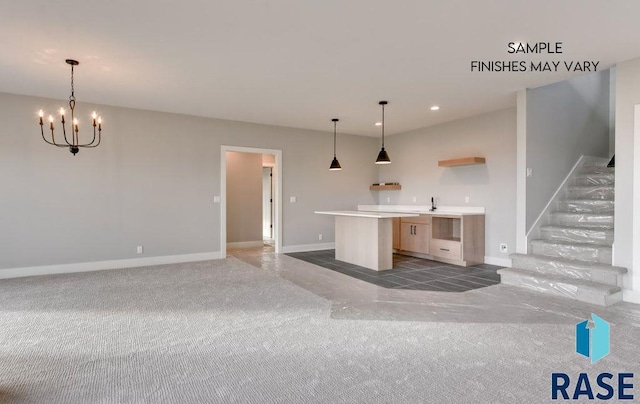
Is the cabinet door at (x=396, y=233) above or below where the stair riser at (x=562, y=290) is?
above

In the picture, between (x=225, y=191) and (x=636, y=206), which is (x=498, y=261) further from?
(x=225, y=191)

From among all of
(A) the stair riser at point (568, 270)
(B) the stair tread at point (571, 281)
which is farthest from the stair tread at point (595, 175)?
(B) the stair tread at point (571, 281)

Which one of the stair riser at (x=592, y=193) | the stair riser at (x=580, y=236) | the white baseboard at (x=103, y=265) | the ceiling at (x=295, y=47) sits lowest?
the white baseboard at (x=103, y=265)

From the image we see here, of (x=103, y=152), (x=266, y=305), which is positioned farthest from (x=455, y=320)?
(x=103, y=152)

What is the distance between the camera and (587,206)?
17.0 feet

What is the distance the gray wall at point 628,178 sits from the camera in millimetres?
3773

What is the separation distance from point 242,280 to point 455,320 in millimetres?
2815

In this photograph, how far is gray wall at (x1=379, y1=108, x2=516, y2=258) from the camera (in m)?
5.84

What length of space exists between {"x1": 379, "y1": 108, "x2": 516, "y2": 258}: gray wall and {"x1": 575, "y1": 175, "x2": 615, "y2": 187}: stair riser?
3.17 ft

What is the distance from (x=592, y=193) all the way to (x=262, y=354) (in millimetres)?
5443

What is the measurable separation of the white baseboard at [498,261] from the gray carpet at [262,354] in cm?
275

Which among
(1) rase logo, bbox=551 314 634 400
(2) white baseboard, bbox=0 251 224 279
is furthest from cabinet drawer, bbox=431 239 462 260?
(2) white baseboard, bbox=0 251 224 279

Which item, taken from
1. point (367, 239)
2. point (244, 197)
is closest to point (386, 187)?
point (367, 239)

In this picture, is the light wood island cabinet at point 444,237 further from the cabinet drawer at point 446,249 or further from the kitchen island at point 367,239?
the kitchen island at point 367,239
